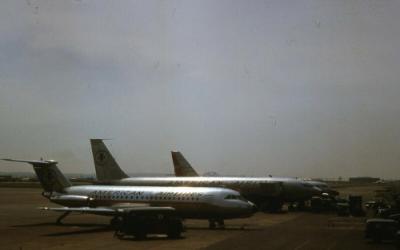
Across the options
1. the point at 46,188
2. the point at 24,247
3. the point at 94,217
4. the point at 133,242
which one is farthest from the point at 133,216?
the point at 94,217

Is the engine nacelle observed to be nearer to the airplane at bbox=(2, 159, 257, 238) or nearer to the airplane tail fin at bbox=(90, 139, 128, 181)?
the airplane at bbox=(2, 159, 257, 238)

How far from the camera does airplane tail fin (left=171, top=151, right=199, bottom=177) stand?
271 ft

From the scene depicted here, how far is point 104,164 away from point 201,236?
106ft

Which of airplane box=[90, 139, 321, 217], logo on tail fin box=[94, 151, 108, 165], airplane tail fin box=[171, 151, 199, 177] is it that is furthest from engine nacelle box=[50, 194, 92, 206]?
airplane tail fin box=[171, 151, 199, 177]

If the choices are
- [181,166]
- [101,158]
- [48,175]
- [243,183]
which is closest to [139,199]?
[48,175]

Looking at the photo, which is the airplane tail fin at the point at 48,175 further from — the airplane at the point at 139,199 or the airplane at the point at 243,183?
the airplane at the point at 243,183

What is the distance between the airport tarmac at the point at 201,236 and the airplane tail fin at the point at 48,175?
Answer: 10.2 ft

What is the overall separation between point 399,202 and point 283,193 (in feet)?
46.0

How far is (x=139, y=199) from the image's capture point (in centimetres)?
4297

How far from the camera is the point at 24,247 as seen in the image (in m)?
29.1

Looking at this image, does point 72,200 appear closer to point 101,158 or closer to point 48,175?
point 48,175

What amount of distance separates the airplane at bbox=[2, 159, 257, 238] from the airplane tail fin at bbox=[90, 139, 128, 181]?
18.1 meters

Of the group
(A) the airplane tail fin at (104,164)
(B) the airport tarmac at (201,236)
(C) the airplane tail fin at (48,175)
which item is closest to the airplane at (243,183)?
(A) the airplane tail fin at (104,164)

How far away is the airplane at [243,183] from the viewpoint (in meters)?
62.2
